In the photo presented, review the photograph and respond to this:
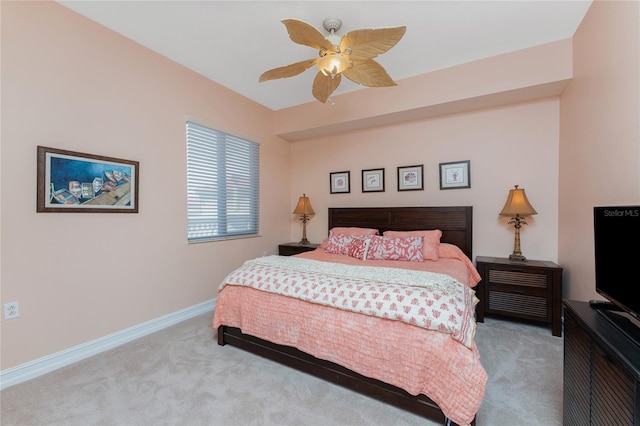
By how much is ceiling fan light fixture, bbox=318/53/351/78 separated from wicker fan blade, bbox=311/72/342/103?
0.20 meters

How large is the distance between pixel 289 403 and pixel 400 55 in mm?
3220

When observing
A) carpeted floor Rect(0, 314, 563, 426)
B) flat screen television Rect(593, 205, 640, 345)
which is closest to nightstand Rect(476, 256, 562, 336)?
carpeted floor Rect(0, 314, 563, 426)

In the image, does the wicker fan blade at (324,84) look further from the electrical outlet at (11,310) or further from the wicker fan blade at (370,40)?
the electrical outlet at (11,310)

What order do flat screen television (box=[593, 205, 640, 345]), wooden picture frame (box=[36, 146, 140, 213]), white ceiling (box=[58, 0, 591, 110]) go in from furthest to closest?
1. white ceiling (box=[58, 0, 591, 110])
2. wooden picture frame (box=[36, 146, 140, 213])
3. flat screen television (box=[593, 205, 640, 345])

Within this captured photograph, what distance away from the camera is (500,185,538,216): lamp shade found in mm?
2840

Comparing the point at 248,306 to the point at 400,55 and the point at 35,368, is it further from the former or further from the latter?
the point at 400,55

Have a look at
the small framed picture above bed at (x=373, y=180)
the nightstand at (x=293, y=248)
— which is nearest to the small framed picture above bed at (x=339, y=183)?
the small framed picture above bed at (x=373, y=180)

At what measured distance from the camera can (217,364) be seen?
2111 millimetres

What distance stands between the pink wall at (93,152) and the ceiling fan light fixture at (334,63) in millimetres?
1868

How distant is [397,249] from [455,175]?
1.29m

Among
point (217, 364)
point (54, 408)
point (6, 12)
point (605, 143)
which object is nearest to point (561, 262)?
point (605, 143)

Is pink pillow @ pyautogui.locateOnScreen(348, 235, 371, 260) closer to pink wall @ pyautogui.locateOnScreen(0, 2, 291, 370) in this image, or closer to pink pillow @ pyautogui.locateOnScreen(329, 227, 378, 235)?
pink pillow @ pyautogui.locateOnScreen(329, 227, 378, 235)

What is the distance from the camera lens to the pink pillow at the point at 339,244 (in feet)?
11.0

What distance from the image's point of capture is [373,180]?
4.01m
